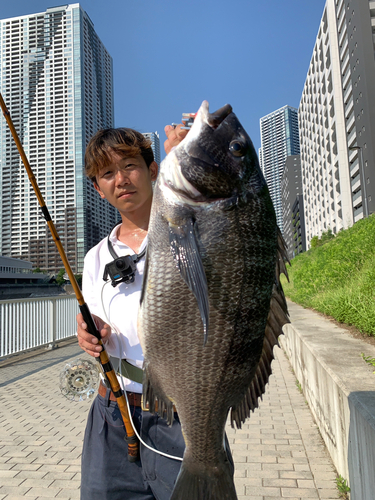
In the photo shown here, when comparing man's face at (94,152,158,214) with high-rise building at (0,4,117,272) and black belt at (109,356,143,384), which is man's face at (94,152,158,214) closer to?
black belt at (109,356,143,384)

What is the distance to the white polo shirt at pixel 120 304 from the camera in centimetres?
191

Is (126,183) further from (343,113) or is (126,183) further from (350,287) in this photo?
(343,113)

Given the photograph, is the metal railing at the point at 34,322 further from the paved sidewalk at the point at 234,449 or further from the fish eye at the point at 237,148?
the fish eye at the point at 237,148

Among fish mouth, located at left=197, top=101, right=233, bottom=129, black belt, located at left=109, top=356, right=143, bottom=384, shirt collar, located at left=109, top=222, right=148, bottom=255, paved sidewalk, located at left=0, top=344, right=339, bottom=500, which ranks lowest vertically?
paved sidewalk, located at left=0, top=344, right=339, bottom=500

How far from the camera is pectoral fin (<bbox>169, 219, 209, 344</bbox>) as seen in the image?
1297 mm

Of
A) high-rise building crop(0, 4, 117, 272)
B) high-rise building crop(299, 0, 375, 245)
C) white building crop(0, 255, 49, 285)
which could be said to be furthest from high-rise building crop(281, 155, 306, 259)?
high-rise building crop(0, 4, 117, 272)

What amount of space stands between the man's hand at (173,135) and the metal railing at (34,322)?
8240mm

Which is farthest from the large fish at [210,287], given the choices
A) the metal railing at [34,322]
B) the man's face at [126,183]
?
the metal railing at [34,322]

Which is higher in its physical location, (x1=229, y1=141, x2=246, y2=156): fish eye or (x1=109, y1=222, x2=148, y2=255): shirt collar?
(x1=229, y1=141, x2=246, y2=156): fish eye

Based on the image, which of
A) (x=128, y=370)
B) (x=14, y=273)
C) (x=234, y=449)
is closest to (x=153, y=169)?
(x=128, y=370)

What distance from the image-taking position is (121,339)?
1.97 meters

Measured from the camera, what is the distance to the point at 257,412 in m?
5.78

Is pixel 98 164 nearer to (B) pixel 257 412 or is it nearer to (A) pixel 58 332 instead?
(B) pixel 257 412

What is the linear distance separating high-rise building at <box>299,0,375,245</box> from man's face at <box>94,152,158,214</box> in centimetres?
4351
